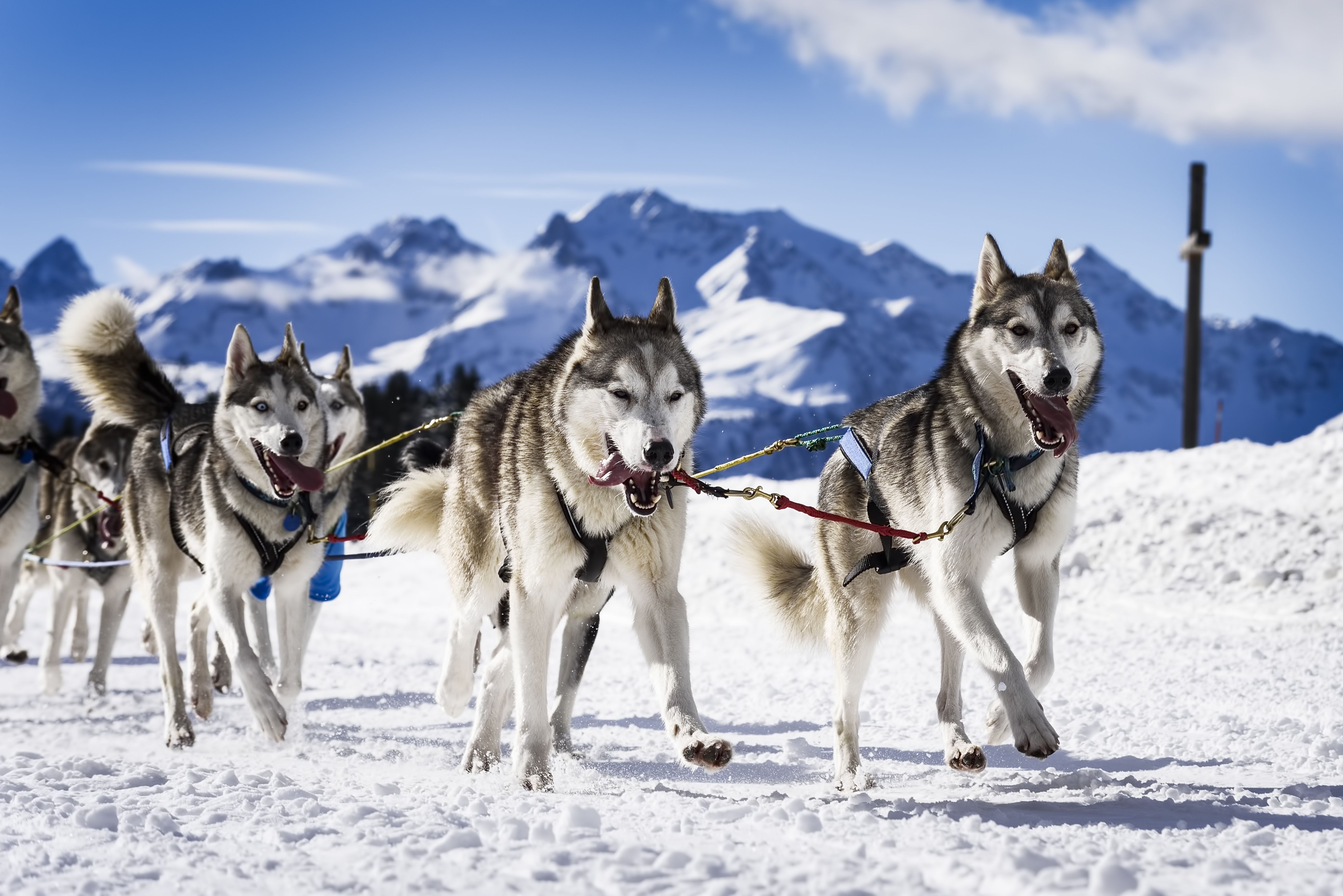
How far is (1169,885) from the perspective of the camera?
8.13ft

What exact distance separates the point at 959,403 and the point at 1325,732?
2283 mm

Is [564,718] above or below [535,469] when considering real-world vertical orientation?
below

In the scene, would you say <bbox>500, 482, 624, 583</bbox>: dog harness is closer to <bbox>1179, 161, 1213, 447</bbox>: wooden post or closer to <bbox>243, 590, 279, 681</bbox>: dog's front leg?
<bbox>243, 590, 279, 681</bbox>: dog's front leg

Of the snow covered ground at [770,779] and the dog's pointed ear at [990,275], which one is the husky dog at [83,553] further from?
the dog's pointed ear at [990,275]

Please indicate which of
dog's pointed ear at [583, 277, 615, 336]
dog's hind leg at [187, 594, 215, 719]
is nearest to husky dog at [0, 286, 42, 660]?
dog's hind leg at [187, 594, 215, 719]

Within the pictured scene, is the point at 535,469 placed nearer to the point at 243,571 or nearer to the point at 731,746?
the point at 731,746

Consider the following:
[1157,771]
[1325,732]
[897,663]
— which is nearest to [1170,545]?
[897,663]

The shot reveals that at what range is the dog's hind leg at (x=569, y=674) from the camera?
462 cm

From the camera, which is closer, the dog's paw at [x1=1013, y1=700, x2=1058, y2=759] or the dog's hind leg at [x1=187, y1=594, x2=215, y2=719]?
the dog's paw at [x1=1013, y1=700, x2=1058, y2=759]

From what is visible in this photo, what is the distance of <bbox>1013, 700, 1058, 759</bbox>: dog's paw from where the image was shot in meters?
3.12

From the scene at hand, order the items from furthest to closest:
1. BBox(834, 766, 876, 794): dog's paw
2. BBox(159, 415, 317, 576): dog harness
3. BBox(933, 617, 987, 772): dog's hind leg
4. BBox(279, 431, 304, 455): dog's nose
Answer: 1. BBox(159, 415, 317, 576): dog harness
2. BBox(279, 431, 304, 455): dog's nose
3. BBox(933, 617, 987, 772): dog's hind leg
4. BBox(834, 766, 876, 794): dog's paw

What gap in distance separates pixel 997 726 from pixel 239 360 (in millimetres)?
3620

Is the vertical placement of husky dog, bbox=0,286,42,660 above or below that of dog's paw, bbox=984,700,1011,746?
above

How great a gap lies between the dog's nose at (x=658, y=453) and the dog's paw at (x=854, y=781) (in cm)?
132
